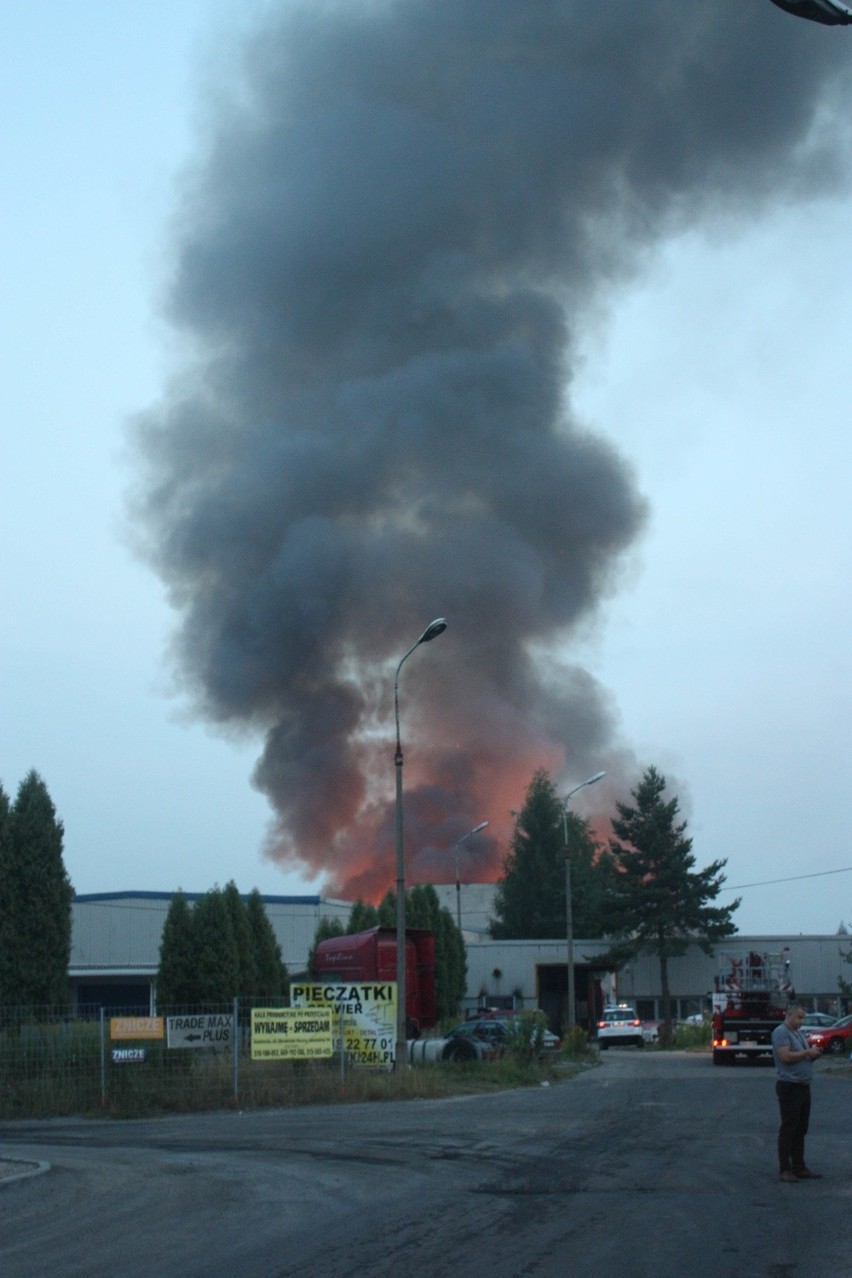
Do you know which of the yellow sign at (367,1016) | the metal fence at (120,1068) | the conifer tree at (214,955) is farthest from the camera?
the conifer tree at (214,955)

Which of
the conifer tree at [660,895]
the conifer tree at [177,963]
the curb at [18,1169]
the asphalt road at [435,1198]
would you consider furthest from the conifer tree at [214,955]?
the conifer tree at [660,895]

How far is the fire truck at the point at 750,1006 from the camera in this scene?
92.9 feet

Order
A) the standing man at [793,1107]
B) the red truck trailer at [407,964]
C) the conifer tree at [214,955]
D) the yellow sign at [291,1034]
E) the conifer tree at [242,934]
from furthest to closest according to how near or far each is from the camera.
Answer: the conifer tree at [242,934]
the conifer tree at [214,955]
the red truck trailer at [407,964]
the yellow sign at [291,1034]
the standing man at [793,1107]

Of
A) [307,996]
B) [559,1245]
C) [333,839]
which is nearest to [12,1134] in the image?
[307,996]

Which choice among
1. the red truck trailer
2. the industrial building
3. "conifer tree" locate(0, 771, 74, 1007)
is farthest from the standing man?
the industrial building

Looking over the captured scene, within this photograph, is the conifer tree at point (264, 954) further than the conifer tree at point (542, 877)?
No

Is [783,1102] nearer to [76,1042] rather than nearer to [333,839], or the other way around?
[76,1042]

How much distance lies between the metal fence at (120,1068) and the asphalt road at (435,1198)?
1949mm

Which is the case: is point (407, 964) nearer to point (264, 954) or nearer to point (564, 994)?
point (264, 954)

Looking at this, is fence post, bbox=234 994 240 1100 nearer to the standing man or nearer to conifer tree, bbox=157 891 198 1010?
the standing man

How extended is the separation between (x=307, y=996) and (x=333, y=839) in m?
33.3

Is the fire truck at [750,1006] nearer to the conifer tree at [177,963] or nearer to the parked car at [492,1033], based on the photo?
the parked car at [492,1033]

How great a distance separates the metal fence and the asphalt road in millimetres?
1949

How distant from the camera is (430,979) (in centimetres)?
2733
